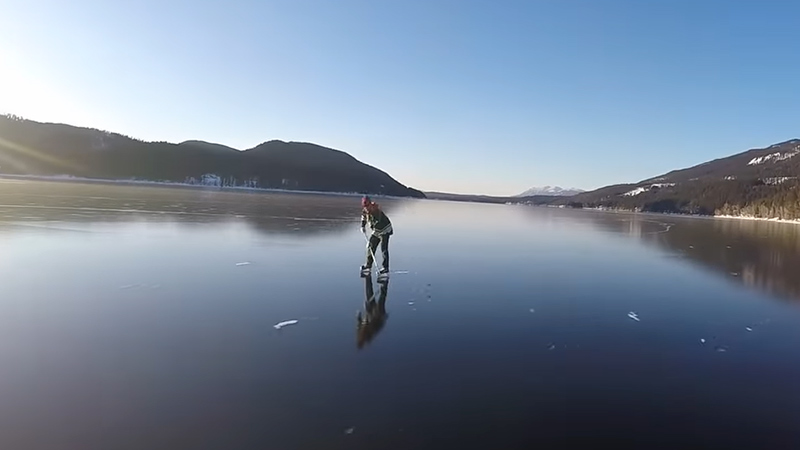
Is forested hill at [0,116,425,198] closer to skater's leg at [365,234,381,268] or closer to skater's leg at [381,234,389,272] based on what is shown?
skater's leg at [365,234,381,268]

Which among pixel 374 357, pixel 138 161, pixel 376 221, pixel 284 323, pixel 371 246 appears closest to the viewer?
pixel 374 357

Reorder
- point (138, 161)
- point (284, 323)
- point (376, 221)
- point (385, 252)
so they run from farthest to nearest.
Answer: point (138, 161) < point (376, 221) < point (385, 252) < point (284, 323)

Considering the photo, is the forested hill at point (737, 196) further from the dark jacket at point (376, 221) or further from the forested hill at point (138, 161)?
the forested hill at point (138, 161)

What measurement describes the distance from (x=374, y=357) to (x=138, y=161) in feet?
502

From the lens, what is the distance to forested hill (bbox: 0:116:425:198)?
4666 inches

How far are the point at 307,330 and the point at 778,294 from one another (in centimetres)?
983

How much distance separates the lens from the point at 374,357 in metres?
5.10

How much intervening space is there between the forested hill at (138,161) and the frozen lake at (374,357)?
121694 millimetres

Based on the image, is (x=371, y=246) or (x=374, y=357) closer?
(x=374, y=357)

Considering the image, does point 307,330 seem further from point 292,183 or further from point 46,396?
point 292,183

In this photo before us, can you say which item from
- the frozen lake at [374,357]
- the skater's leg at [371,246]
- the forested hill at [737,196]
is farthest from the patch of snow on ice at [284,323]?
the forested hill at [737,196]

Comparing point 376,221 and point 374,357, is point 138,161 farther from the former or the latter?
point 374,357

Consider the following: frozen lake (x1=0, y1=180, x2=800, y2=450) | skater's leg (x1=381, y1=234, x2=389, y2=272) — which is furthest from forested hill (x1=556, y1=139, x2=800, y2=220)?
skater's leg (x1=381, y1=234, x2=389, y2=272)

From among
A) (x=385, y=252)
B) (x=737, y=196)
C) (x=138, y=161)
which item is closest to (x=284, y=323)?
(x=385, y=252)
